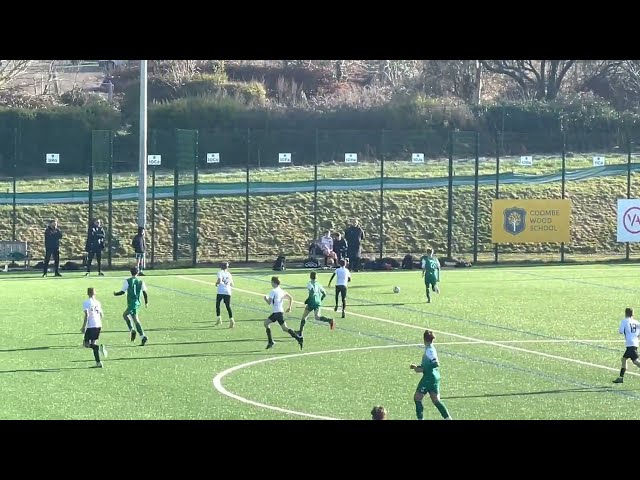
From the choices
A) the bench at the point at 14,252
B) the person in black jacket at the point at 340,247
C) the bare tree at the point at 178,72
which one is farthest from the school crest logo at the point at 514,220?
the bare tree at the point at 178,72

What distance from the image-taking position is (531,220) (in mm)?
49750

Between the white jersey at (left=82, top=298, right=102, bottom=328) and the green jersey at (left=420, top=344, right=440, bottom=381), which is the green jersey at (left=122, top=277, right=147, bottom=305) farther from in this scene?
the green jersey at (left=420, top=344, right=440, bottom=381)

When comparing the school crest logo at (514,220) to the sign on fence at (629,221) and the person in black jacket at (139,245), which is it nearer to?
the sign on fence at (629,221)

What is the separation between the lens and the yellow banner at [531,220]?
4941 centimetres

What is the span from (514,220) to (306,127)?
62.9ft

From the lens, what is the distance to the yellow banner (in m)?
49.4

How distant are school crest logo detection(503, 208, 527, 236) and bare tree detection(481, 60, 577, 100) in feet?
78.6

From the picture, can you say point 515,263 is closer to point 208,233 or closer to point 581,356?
point 208,233

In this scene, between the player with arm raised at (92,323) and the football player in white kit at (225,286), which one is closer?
the player with arm raised at (92,323)

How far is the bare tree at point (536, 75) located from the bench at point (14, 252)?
37.6 metres

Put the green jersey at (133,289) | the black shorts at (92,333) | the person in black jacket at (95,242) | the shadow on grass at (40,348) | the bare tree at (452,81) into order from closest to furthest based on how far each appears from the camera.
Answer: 1. the black shorts at (92,333)
2. the shadow on grass at (40,348)
3. the green jersey at (133,289)
4. the person in black jacket at (95,242)
5. the bare tree at (452,81)

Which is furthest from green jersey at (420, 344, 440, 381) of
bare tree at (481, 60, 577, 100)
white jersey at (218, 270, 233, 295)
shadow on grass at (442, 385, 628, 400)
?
bare tree at (481, 60, 577, 100)

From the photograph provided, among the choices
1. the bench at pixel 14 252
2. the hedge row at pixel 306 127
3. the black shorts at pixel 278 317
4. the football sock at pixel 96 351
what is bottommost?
the football sock at pixel 96 351

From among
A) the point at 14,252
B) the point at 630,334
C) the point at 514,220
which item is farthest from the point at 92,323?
the point at 514,220
